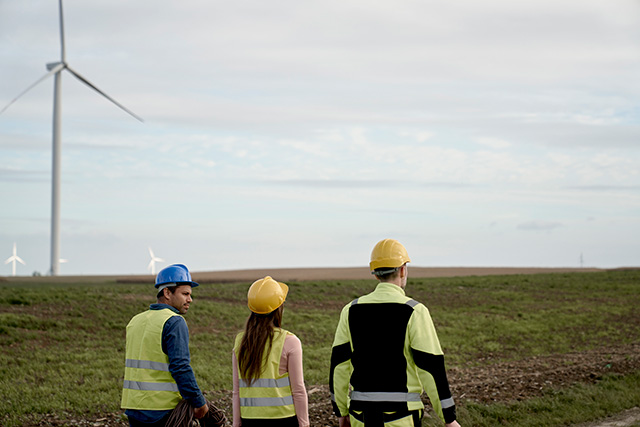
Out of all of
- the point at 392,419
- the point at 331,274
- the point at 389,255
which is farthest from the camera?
the point at 331,274

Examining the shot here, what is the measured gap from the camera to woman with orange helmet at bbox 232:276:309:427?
16.3ft

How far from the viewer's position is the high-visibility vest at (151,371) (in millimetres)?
5164

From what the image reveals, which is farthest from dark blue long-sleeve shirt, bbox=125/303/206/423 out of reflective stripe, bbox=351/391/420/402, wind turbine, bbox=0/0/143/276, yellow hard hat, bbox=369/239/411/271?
wind turbine, bbox=0/0/143/276

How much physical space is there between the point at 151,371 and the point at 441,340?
18646mm

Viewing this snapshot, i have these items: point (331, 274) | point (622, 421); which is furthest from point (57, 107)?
point (622, 421)

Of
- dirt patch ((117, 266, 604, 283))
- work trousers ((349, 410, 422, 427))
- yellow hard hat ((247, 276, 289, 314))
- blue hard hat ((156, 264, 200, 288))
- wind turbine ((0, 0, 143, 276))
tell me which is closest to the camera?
work trousers ((349, 410, 422, 427))

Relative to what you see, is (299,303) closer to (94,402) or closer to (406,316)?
(94,402)

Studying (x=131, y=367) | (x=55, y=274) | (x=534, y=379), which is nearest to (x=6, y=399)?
(x=131, y=367)

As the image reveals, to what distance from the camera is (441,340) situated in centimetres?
2281

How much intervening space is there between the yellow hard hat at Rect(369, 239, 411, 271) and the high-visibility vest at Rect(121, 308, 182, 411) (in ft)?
5.24

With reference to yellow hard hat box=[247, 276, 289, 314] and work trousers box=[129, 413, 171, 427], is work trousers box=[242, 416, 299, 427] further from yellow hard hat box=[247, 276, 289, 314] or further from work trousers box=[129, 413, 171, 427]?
yellow hard hat box=[247, 276, 289, 314]

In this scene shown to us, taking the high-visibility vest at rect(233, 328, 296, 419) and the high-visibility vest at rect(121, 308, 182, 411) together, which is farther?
the high-visibility vest at rect(121, 308, 182, 411)

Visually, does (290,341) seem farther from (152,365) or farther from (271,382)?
(152,365)

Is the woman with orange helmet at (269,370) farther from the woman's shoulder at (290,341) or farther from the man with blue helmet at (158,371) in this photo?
the man with blue helmet at (158,371)
